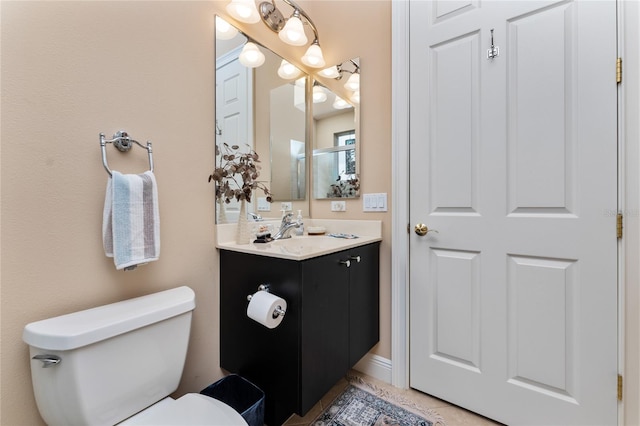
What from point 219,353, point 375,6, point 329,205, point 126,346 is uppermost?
point 375,6

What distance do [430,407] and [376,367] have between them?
13.2 inches

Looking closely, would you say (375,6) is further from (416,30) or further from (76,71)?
(76,71)

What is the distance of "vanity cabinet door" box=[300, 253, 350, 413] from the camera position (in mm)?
1091

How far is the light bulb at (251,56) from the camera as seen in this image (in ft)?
4.97

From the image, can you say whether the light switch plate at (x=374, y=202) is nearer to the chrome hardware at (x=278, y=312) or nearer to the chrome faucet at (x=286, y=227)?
the chrome faucet at (x=286, y=227)

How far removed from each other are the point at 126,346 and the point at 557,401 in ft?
5.64

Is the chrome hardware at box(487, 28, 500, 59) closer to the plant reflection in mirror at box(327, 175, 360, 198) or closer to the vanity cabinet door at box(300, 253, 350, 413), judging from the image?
the plant reflection in mirror at box(327, 175, 360, 198)

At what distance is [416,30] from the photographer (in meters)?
1.49

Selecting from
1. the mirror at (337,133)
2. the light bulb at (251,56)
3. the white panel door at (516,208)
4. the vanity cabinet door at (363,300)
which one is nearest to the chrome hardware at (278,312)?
the vanity cabinet door at (363,300)

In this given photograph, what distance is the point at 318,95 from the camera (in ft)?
6.35

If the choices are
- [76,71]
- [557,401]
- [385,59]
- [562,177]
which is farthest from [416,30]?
[557,401]

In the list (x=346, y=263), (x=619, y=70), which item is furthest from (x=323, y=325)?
(x=619, y=70)

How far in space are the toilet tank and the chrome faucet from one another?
2.20 feet

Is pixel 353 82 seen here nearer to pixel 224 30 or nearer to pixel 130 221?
pixel 224 30
